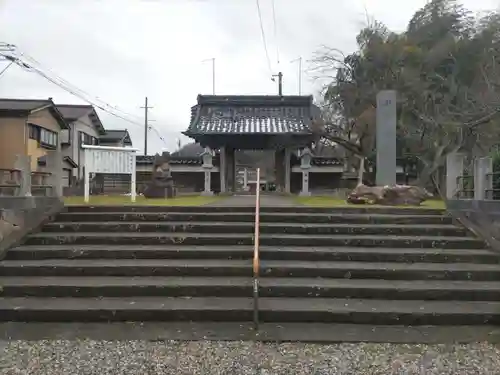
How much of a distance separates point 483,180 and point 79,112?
1158 inches

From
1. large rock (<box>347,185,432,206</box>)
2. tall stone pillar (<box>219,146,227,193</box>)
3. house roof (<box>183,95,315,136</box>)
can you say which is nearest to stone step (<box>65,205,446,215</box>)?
large rock (<box>347,185,432,206</box>)

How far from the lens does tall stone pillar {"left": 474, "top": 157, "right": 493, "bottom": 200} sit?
6941 mm

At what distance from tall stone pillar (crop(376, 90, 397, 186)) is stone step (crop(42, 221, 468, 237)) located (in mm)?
5926

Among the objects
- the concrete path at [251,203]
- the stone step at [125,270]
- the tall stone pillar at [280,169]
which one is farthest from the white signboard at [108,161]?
the tall stone pillar at [280,169]

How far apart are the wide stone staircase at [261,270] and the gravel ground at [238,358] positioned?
47cm

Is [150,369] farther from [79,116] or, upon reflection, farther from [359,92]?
[79,116]

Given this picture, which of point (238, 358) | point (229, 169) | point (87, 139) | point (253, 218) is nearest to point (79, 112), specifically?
point (87, 139)

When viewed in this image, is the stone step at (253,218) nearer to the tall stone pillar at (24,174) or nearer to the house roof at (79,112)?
the tall stone pillar at (24,174)

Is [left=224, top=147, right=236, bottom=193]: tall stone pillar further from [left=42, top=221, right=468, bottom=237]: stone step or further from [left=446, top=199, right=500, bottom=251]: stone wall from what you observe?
[left=446, top=199, right=500, bottom=251]: stone wall

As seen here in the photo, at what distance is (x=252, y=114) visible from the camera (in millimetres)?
18844

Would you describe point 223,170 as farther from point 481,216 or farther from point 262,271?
point 262,271

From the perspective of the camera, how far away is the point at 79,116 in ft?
101

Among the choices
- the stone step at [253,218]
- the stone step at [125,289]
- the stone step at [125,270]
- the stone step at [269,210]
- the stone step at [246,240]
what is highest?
the stone step at [269,210]

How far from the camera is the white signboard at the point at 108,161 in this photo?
977 centimetres
